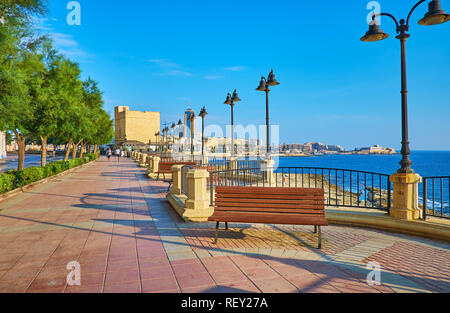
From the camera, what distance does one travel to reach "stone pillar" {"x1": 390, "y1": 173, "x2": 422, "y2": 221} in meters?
5.85

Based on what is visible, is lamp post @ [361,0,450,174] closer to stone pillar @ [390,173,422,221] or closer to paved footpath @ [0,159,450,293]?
stone pillar @ [390,173,422,221]

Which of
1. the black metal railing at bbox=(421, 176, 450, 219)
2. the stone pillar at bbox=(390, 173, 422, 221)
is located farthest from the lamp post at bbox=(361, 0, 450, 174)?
the black metal railing at bbox=(421, 176, 450, 219)

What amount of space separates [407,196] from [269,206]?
273 cm

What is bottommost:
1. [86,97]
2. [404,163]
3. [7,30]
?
[404,163]

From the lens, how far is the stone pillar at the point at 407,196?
19.2 ft

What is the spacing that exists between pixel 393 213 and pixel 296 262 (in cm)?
289

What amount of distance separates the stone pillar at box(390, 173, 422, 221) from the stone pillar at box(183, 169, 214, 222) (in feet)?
13.1

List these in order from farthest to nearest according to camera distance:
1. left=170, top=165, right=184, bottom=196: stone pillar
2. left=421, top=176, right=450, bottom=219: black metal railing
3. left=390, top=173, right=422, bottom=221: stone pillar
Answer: left=170, top=165, right=184, bottom=196: stone pillar < left=390, top=173, right=422, bottom=221: stone pillar < left=421, top=176, right=450, bottom=219: black metal railing

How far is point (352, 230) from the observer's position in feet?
20.4

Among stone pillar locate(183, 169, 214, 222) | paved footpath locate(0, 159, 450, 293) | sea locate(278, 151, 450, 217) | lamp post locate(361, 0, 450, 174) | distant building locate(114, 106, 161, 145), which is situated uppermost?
distant building locate(114, 106, 161, 145)
